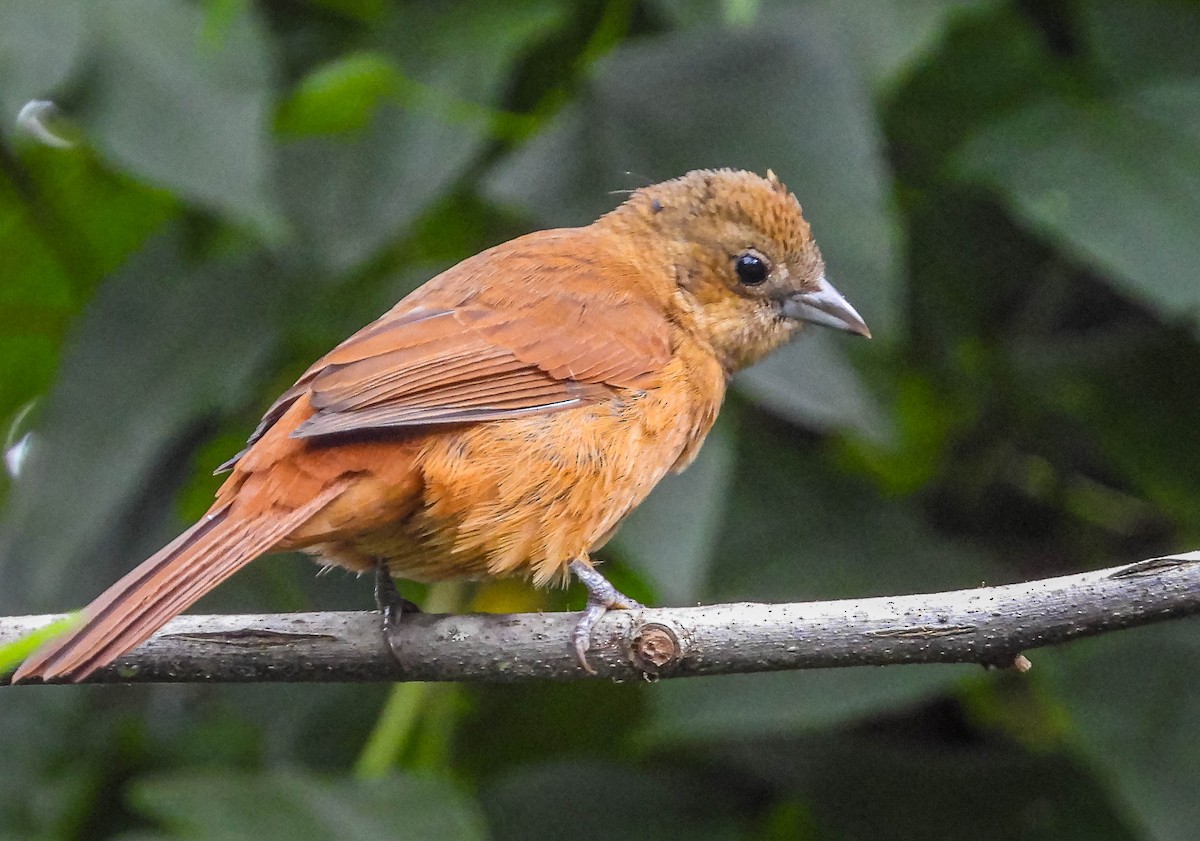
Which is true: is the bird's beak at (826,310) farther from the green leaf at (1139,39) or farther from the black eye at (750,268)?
the green leaf at (1139,39)

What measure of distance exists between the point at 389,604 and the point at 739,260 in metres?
1.41

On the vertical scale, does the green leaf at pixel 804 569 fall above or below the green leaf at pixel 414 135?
below

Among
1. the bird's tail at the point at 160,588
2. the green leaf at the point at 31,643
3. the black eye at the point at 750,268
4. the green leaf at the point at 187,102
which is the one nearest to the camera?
the green leaf at the point at 31,643

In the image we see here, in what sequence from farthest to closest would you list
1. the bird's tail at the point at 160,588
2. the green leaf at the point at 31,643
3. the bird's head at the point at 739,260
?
the bird's head at the point at 739,260 < the bird's tail at the point at 160,588 < the green leaf at the point at 31,643

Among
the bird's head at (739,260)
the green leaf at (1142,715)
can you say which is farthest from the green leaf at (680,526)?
the green leaf at (1142,715)

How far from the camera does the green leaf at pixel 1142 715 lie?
352cm

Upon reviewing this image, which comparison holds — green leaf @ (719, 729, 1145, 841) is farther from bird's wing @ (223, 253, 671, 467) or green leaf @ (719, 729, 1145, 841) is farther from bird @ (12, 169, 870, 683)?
bird's wing @ (223, 253, 671, 467)

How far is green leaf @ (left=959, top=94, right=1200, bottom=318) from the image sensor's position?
3498 mm

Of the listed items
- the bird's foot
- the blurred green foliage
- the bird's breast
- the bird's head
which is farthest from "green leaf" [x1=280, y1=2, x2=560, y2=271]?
the bird's foot

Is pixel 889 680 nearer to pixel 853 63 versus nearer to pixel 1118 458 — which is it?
pixel 1118 458

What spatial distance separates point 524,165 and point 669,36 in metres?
0.55

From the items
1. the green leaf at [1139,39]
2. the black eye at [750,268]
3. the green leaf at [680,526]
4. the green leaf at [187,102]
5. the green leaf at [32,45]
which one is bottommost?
the green leaf at [680,526]

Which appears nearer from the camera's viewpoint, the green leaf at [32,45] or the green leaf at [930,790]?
the green leaf at [32,45]

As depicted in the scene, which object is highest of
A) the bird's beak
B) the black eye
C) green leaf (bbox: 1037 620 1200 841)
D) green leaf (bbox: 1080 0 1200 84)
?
green leaf (bbox: 1080 0 1200 84)
